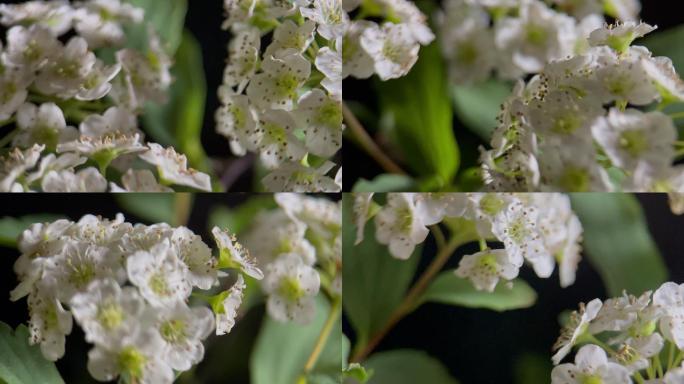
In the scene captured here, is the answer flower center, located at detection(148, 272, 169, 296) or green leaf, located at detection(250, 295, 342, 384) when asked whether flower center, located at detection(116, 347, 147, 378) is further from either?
green leaf, located at detection(250, 295, 342, 384)

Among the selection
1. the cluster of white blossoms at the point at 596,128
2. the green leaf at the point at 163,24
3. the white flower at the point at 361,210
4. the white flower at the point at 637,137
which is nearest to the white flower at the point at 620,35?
the cluster of white blossoms at the point at 596,128

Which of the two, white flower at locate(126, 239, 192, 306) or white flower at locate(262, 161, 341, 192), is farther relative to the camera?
white flower at locate(262, 161, 341, 192)

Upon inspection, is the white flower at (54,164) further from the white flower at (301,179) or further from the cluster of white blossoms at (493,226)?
the cluster of white blossoms at (493,226)

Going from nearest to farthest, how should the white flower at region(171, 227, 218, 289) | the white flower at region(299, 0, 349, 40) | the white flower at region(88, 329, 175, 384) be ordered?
1. the white flower at region(88, 329, 175, 384)
2. the white flower at region(171, 227, 218, 289)
3. the white flower at region(299, 0, 349, 40)

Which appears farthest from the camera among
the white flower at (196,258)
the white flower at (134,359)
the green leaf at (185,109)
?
the green leaf at (185,109)

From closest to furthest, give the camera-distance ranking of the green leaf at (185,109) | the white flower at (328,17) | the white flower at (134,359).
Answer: the white flower at (134,359) < the white flower at (328,17) < the green leaf at (185,109)

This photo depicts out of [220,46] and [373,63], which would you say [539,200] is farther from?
[220,46]

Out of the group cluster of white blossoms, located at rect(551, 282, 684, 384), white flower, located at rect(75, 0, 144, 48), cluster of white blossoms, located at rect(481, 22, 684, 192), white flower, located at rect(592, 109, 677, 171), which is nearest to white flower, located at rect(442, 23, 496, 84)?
cluster of white blossoms, located at rect(481, 22, 684, 192)
